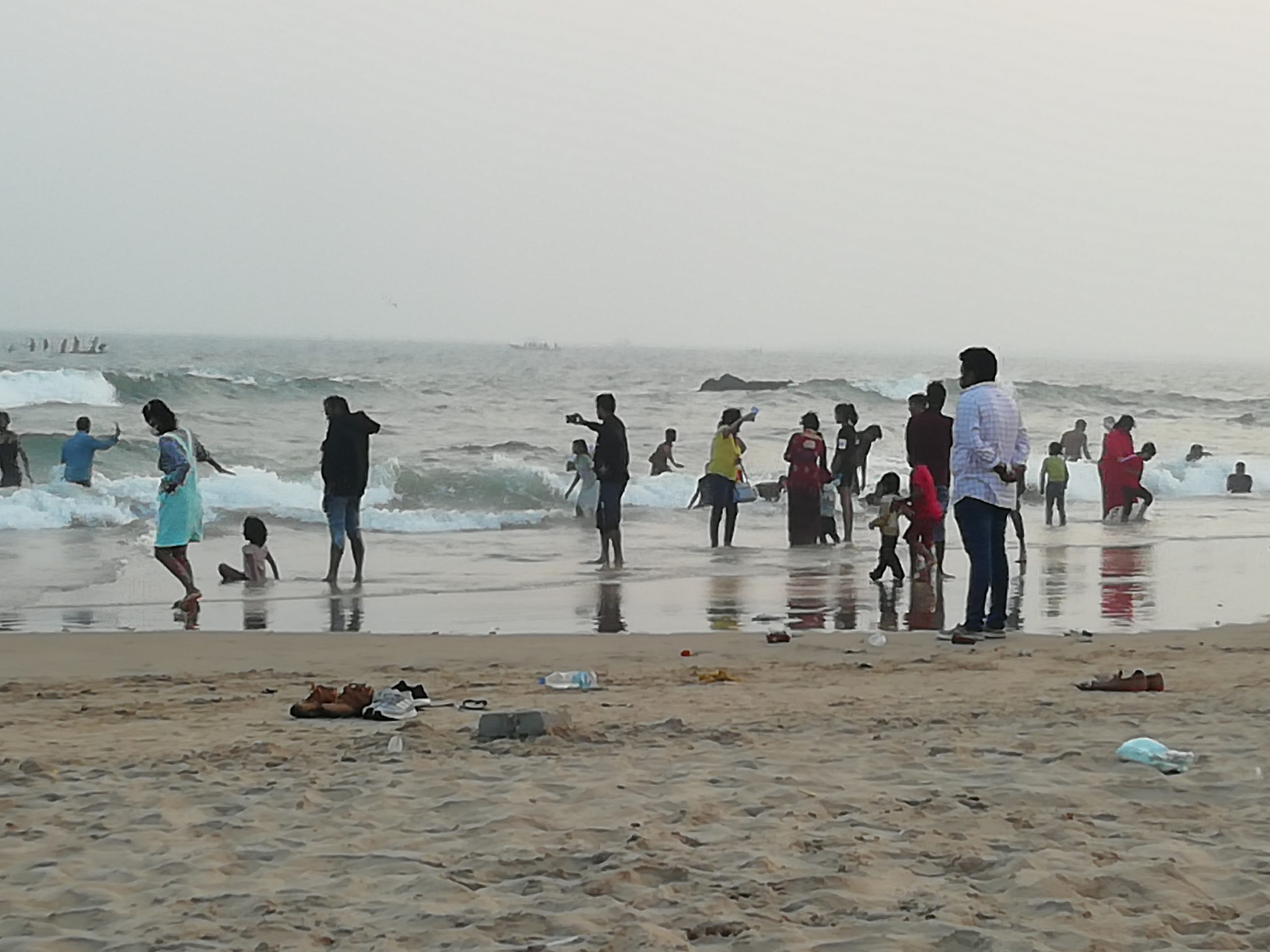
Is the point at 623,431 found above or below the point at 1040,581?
above

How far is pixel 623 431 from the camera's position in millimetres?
15461

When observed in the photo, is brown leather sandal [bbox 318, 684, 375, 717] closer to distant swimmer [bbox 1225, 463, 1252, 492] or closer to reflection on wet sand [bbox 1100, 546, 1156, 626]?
reflection on wet sand [bbox 1100, 546, 1156, 626]

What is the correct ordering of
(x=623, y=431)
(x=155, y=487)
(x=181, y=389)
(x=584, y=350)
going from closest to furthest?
(x=623, y=431) < (x=155, y=487) < (x=181, y=389) < (x=584, y=350)

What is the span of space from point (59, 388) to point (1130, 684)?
40226 millimetres

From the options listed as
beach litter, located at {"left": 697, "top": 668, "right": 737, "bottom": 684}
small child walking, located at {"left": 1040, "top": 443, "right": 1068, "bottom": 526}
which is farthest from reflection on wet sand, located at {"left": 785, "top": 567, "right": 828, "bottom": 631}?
small child walking, located at {"left": 1040, "top": 443, "right": 1068, "bottom": 526}

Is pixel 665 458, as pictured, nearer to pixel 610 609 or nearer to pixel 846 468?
pixel 846 468

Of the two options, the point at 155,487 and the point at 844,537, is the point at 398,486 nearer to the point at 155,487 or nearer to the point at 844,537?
the point at 155,487

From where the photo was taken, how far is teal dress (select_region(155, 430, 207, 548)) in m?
11.9

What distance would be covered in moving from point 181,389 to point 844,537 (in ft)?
100

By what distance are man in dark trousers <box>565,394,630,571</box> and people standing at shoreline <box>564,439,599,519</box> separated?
457cm

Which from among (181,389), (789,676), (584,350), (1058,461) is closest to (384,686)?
(789,676)

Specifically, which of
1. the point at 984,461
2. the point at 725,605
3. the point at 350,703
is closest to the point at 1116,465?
the point at 725,605

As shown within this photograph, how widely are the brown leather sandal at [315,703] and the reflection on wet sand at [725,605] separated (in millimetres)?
4125

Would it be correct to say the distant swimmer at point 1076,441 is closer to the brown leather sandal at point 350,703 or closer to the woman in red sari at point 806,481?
the woman in red sari at point 806,481
